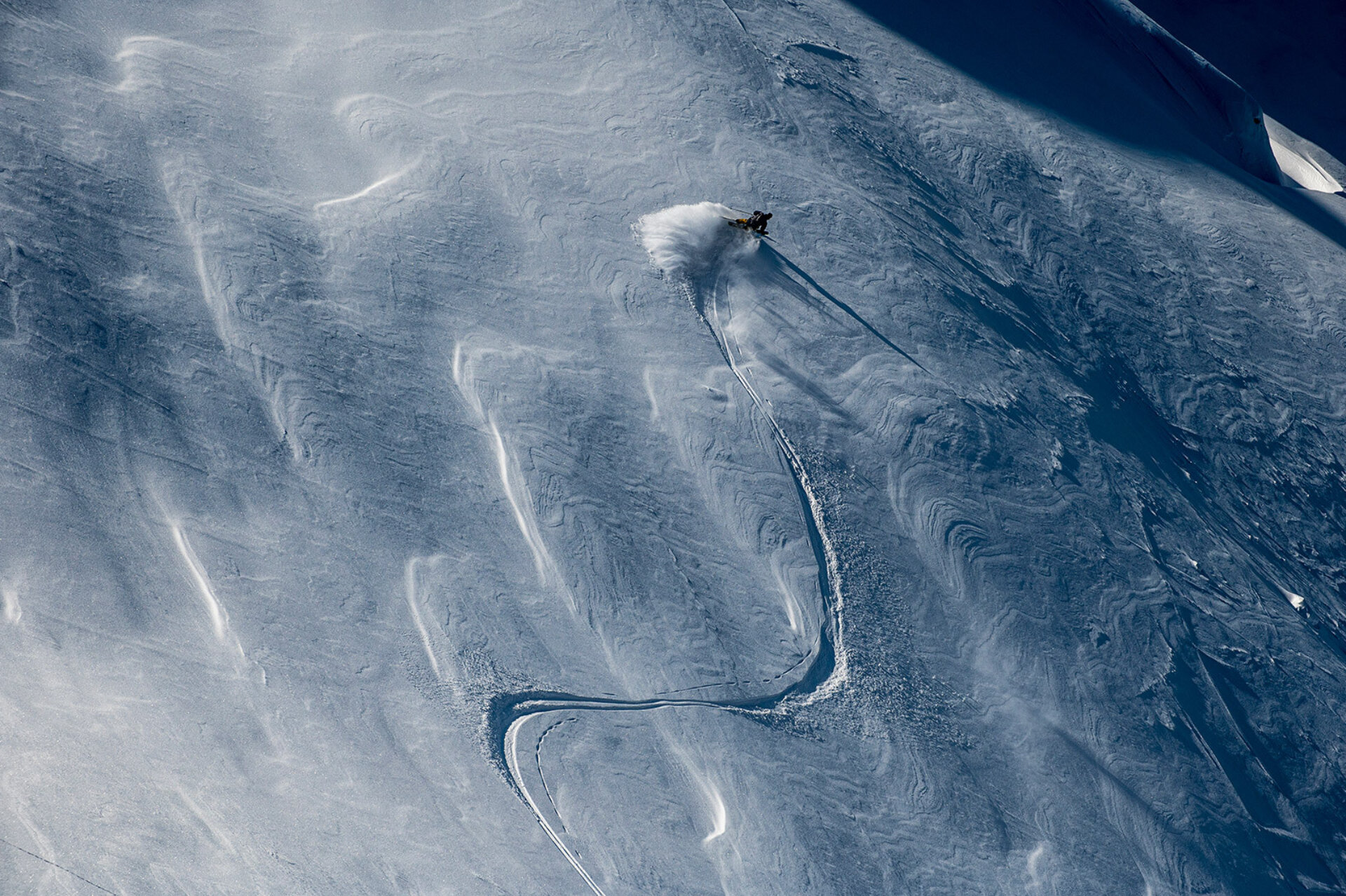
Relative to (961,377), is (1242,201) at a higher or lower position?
higher

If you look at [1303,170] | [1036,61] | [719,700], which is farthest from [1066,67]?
[719,700]

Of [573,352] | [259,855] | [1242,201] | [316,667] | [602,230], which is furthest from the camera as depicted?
[1242,201]

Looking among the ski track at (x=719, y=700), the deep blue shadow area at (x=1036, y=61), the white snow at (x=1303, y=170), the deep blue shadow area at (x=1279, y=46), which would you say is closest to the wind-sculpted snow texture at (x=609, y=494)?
the ski track at (x=719, y=700)

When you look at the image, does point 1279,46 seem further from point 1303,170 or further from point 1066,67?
point 1066,67

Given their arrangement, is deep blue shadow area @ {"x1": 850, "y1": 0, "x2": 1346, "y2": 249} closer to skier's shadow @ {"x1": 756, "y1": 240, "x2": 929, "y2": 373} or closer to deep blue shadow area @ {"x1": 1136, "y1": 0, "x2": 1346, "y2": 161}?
skier's shadow @ {"x1": 756, "y1": 240, "x2": 929, "y2": 373}

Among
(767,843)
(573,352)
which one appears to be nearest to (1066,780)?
(767,843)

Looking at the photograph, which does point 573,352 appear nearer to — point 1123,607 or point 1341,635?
point 1123,607
